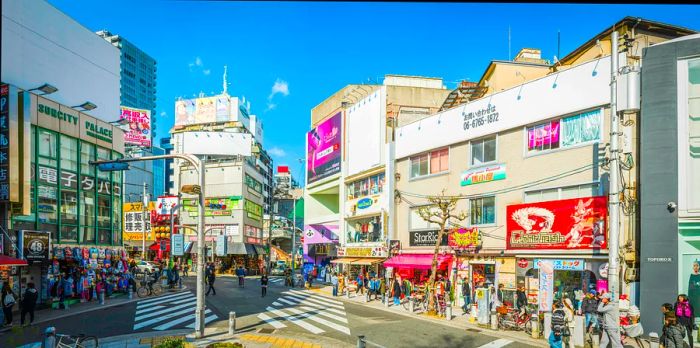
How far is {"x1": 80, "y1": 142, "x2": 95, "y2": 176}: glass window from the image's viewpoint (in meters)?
32.9

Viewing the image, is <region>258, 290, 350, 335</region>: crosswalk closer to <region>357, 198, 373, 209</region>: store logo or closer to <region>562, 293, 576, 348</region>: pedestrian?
<region>562, 293, 576, 348</region>: pedestrian

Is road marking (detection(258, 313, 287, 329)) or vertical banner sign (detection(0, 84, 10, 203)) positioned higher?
vertical banner sign (detection(0, 84, 10, 203))

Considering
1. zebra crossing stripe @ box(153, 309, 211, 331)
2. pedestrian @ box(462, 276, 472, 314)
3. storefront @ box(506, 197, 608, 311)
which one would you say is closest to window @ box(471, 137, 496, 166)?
storefront @ box(506, 197, 608, 311)

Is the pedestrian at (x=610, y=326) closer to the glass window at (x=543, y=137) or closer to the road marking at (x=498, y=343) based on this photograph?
the road marking at (x=498, y=343)

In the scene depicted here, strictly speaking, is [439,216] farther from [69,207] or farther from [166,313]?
[69,207]

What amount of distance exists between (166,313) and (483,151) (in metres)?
18.6

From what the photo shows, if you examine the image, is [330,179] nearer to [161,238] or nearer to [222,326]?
[161,238]

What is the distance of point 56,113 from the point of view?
30469 millimetres

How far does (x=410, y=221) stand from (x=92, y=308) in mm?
19648

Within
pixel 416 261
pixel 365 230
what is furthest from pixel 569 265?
pixel 365 230

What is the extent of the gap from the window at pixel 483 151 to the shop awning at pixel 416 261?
5796 mm

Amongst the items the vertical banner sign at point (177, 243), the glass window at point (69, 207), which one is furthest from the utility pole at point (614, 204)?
the glass window at point (69, 207)

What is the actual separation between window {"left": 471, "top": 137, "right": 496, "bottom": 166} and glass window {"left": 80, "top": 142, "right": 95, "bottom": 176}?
954 inches

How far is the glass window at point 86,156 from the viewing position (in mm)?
32938
